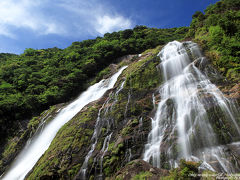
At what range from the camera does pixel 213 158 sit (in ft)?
23.8

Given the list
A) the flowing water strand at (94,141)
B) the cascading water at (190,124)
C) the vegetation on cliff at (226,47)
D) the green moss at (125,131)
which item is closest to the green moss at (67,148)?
the flowing water strand at (94,141)

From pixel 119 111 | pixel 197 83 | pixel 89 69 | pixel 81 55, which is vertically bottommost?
pixel 119 111

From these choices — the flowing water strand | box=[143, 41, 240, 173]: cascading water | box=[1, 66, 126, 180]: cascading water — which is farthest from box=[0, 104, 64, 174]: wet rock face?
box=[143, 41, 240, 173]: cascading water

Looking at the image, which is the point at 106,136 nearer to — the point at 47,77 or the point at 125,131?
the point at 125,131

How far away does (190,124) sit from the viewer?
9.02 meters

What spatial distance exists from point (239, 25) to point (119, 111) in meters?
12.6

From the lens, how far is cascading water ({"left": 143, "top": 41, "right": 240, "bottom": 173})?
7719mm

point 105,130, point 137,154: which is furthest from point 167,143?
point 105,130

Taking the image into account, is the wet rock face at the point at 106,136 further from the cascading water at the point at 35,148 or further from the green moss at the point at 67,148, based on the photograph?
the cascading water at the point at 35,148

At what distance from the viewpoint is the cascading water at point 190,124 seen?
772 cm

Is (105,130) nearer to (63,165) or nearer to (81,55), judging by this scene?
(63,165)

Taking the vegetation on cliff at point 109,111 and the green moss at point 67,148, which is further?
the green moss at point 67,148

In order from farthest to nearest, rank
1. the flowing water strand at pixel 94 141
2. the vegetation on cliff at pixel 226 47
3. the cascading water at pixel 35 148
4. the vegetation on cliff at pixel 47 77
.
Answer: the vegetation on cliff at pixel 47 77, the cascading water at pixel 35 148, the vegetation on cliff at pixel 226 47, the flowing water strand at pixel 94 141

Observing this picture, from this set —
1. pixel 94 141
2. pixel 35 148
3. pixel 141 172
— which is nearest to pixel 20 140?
pixel 35 148
